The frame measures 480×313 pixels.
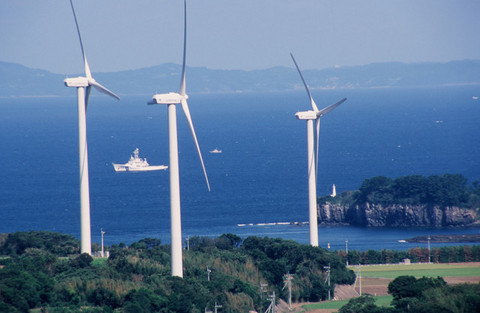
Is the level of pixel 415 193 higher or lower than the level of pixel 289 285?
higher

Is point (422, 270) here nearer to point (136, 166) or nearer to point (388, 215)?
point (388, 215)

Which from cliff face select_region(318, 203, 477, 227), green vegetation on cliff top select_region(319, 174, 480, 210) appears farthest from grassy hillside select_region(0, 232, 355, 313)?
green vegetation on cliff top select_region(319, 174, 480, 210)

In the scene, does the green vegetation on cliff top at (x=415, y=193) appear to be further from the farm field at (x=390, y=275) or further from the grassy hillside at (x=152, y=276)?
the grassy hillside at (x=152, y=276)

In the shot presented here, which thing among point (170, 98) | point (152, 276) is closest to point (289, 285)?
point (152, 276)

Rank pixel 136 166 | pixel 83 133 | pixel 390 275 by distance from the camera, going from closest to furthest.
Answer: pixel 83 133 → pixel 390 275 → pixel 136 166

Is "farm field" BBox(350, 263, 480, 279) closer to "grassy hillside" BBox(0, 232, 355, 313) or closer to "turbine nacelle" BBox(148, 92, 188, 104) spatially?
"grassy hillside" BBox(0, 232, 355, 313)

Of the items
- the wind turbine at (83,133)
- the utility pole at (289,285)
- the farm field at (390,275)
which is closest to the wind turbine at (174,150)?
the wind turbine at (83,133)

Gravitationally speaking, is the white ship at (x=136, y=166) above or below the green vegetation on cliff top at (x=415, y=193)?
above

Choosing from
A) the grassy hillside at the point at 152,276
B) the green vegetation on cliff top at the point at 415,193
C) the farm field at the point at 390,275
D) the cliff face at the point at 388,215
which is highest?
the green vegetation on cliff top at the point at 415,193
